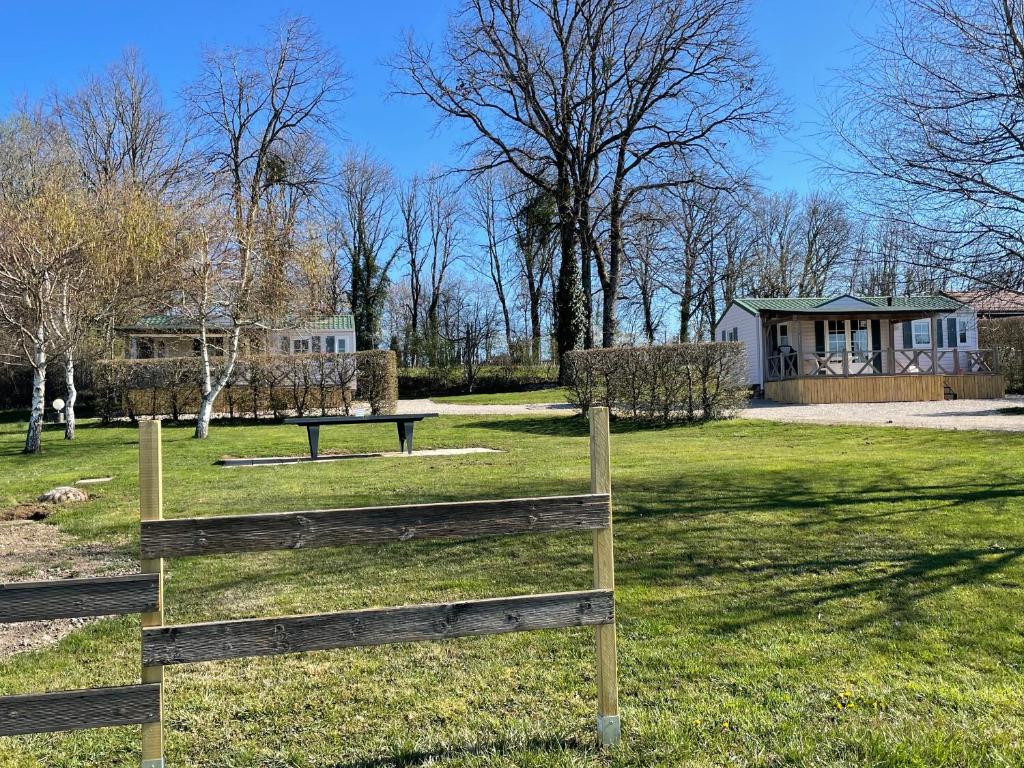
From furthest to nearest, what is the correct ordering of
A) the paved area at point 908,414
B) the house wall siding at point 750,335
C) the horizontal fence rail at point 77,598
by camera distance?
1. the house wall siding at point 750,335
2. the paved area at point 908,414
3. the horizontal fence rail at point 77,598

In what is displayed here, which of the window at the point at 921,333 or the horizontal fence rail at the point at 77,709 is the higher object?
the window at the point at 921,333

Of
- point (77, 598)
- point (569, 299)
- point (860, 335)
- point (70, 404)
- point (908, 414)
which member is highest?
point (569, 299)

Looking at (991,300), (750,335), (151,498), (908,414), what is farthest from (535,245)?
(151,498)

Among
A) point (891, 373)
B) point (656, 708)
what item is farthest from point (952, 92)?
point (891, 373)

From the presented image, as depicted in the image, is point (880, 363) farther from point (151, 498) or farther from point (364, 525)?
point (151, 498)

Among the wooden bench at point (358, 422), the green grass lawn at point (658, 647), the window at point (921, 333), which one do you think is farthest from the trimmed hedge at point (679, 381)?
the window at point (921, 333)

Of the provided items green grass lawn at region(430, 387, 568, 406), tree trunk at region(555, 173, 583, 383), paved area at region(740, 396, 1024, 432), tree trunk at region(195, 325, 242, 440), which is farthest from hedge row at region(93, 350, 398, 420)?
tree trunk at region(555, 173, 583, 383)

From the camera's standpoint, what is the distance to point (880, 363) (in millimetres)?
26953

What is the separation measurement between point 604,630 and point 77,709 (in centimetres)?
173

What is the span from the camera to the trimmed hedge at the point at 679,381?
17.1 m

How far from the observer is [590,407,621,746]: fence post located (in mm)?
2730

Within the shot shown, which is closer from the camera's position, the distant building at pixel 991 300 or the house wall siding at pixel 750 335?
the distant building at pixel 991 300

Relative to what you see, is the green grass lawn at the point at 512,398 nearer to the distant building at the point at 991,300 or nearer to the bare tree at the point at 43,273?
the bare tree at the point at 43,273

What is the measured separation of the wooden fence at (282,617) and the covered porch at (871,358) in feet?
70.1
